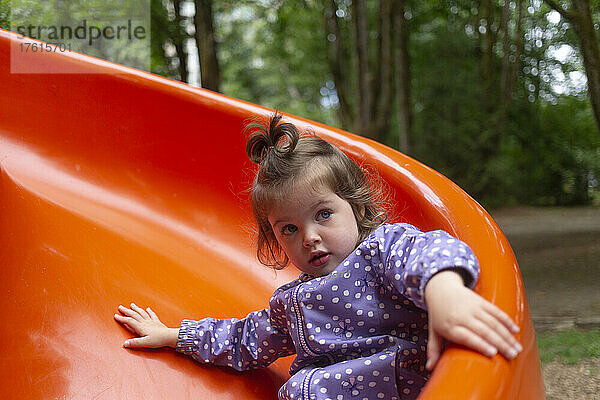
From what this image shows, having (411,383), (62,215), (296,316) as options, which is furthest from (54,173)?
(411,383)

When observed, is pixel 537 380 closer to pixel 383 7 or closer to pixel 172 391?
pixel 172 391

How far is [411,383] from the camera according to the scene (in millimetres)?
886

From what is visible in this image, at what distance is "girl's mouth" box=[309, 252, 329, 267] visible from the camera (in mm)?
969

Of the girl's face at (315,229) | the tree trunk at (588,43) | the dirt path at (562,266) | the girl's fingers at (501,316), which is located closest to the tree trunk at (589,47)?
the tree trunk at (588,43)

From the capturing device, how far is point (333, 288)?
0.95m

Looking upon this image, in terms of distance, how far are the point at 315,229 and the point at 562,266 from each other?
1.79m

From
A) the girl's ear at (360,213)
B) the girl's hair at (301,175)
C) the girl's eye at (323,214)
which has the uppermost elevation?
the girl's hair at (301,175)

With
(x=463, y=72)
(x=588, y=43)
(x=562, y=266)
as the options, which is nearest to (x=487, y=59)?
Result: (x=463, y=72)

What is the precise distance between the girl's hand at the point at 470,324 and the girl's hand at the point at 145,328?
0.61 meters

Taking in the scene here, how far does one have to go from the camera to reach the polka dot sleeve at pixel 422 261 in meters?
0.72

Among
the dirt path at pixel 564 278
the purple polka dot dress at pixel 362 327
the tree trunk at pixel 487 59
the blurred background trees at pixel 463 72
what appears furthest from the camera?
the tree trunk at pixel 487 59

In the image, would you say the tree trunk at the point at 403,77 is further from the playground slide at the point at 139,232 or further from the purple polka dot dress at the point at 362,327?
the purple polka dot dress at the point at 362,327

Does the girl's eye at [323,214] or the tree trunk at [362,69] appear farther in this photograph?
the tree trunk at [362,69]

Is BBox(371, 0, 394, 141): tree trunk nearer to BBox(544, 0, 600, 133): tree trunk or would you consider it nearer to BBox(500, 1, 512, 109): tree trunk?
BBox(500, 1, 512, 109): tree trunk
